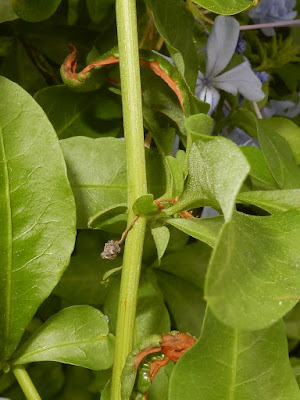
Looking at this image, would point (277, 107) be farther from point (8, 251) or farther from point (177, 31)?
point (8, 251)

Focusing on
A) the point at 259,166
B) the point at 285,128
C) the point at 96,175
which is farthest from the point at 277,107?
the point at 96,175

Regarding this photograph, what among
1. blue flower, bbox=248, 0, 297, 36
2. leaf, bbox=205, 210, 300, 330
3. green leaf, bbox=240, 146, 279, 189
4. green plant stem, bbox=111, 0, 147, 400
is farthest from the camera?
blue flower, bbox=248, 0, 297, 36

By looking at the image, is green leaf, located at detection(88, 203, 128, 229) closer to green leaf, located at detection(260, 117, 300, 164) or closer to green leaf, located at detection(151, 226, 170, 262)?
green leaf, located at detection(151, 226, 170, 262)

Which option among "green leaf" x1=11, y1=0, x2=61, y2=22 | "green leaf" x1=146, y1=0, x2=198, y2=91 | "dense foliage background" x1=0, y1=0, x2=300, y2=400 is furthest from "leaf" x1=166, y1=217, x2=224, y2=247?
"green leaf" x1=11, y1=0, x2=61, y2=22

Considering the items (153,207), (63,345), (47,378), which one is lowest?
(47,378)

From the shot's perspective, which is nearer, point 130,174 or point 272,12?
point 130,174

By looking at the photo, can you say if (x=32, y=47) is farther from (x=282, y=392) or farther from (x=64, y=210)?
(x=282, y=392)
